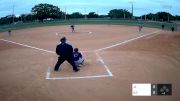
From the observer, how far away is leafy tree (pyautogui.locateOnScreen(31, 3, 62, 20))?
8797 cm

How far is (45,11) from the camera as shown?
290ft

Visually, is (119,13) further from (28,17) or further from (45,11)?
(28,17)

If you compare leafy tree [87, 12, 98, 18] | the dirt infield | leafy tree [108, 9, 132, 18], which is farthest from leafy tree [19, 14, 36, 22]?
the dirt infield

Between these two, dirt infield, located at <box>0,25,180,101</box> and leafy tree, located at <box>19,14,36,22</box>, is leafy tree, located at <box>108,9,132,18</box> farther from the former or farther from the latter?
dirt infield, located at <box>0,25,180,101</box>

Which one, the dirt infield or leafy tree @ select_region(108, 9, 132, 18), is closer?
the dirt infield

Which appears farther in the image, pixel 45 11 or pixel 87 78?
pixel 45 11

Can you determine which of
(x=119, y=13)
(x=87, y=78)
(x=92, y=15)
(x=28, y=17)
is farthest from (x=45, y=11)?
(x=87, y=78)

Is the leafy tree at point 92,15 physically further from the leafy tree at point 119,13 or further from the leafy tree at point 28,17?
the leafy tree at point 28,17

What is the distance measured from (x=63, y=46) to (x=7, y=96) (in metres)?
3.70

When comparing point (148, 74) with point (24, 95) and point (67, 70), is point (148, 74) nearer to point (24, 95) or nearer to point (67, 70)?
point (67, 70)

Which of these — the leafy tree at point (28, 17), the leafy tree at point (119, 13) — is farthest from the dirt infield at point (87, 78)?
the leafy tree at point (119, 13)

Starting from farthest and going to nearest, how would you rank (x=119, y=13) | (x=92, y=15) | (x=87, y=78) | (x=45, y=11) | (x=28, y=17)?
1. (x=119, y=13)
2. (x=28, y=17)
3. (x=92, y=15)
4. (x=45, y=11)
5. (x=87, y=78)

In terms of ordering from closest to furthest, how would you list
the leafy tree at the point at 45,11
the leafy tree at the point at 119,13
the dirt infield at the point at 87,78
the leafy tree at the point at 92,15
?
1. the dirt infield at the point at 87,78
2. the leafy tree at the point at 45,11
3. the leafy tree at the point at 92,15
4. the leafy tree at the point at 119,13

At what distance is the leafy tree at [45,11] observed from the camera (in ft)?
289
